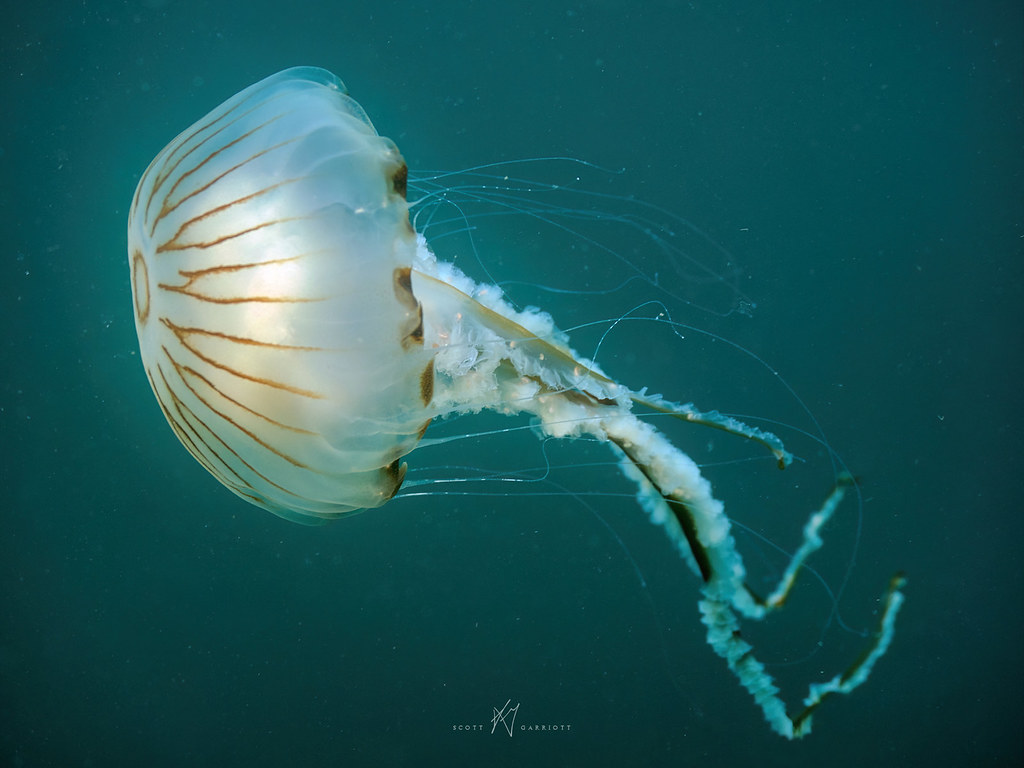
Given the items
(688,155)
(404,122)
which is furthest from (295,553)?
(688,155)

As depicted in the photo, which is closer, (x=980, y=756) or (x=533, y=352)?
(x=533, y=352)

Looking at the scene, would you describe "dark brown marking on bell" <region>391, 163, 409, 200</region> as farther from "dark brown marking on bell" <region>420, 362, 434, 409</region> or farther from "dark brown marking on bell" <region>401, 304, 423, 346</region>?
"dark brown marking on bell" <region>420, 362, 434, 409</region>

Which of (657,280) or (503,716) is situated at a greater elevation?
(657,280)

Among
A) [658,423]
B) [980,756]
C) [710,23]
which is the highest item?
[710,23]

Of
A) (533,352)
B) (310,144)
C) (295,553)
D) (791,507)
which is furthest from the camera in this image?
(295,553)

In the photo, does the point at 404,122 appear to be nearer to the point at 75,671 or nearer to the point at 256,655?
the point at 256,655

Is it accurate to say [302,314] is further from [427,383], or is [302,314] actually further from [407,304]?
[427,383]

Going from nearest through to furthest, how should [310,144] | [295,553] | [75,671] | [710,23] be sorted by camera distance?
[310,144]
[710,23]
[295,553]
[75,671]

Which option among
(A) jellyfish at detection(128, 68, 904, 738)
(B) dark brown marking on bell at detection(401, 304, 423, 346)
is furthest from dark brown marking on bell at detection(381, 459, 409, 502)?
(B) dark brown marking on bell at detection(401, 304, 423, 346)
